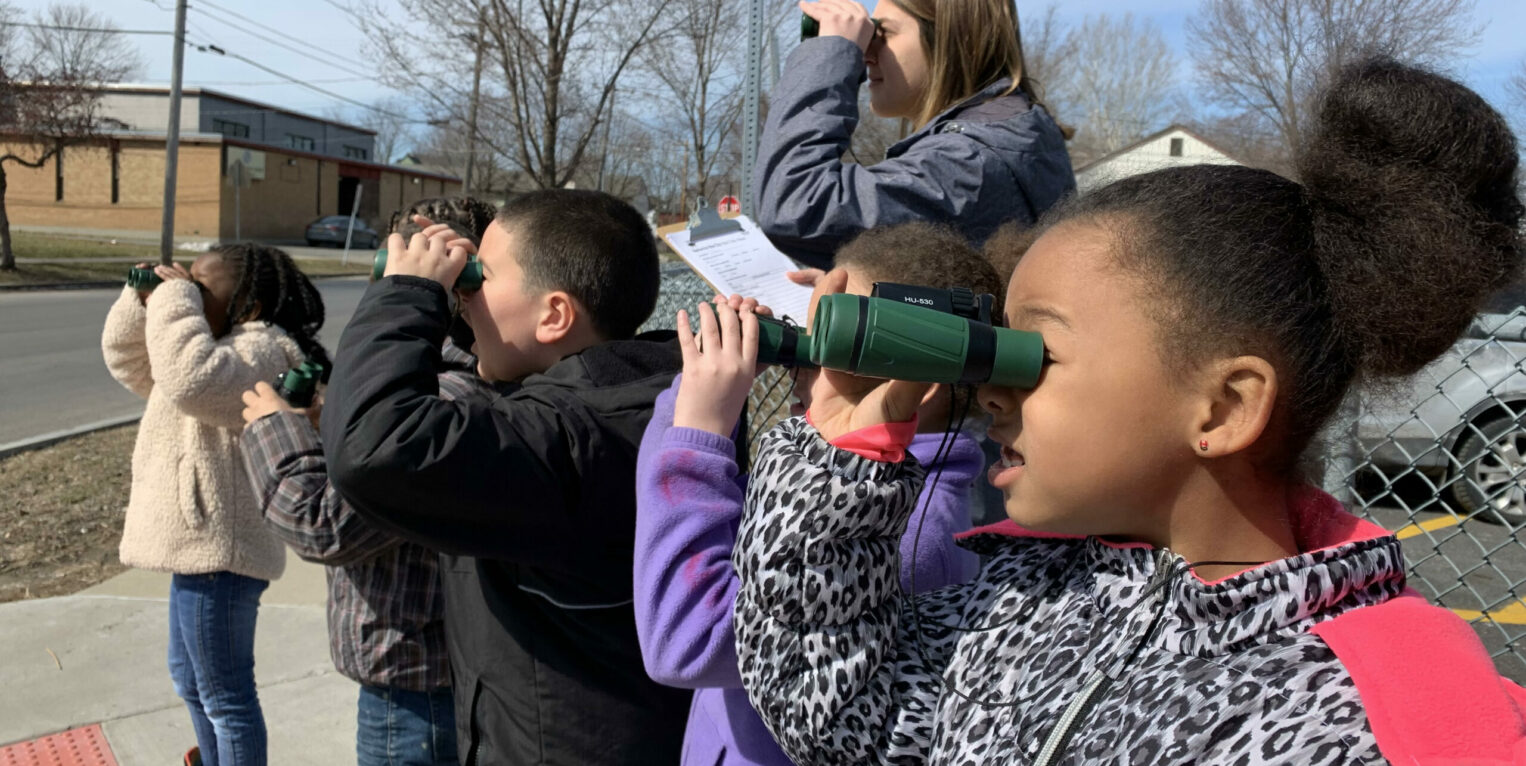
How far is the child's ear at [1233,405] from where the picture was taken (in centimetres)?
107

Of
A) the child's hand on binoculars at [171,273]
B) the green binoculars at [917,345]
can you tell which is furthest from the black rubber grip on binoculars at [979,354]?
the child's hand on binoculars at [171,273]

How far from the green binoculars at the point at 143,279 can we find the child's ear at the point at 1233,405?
3107 mm

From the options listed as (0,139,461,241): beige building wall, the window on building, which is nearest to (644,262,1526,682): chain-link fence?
(0,139,461,241): beige building wall

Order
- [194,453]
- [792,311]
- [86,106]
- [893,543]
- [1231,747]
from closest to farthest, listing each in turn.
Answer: [1231,747] < [893,543] < [792,311] < [194,453] < [86,106]

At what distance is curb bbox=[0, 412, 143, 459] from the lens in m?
→ 7.23

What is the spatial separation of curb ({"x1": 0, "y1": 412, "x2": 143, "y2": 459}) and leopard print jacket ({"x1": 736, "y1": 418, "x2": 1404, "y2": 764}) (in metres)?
7.39

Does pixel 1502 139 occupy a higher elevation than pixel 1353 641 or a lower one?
higher

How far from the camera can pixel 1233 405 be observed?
1091 millimetres

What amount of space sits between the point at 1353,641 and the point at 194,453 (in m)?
3.10

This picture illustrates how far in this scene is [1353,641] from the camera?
3.10ft

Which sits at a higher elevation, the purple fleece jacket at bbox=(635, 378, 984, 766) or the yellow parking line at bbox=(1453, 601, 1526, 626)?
the purple fleece jacket at bbox=(635, 378, 984, 766)

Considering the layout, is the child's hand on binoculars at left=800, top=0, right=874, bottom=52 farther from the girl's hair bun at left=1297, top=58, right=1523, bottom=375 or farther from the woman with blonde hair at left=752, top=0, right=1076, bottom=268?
the girl's hair bun at left=1297, top=58, right=1523, bottom=375

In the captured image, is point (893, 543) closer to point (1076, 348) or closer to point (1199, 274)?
point (1076, 348)

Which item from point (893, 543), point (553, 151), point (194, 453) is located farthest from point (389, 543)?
point (553, 151)
